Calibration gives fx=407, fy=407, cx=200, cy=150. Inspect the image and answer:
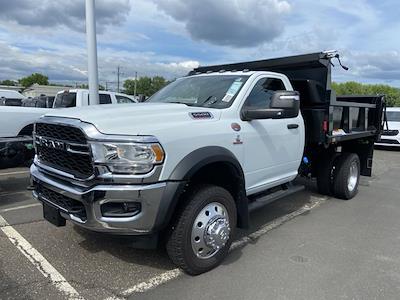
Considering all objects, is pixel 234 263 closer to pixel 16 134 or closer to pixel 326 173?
pixel 326 173

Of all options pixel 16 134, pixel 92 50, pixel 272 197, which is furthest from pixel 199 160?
pixel 92 50

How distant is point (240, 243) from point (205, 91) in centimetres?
186

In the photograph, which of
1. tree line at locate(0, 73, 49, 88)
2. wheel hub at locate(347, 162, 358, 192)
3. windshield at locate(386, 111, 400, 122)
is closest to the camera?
wheel hub at locate(347, 162, 358, 192)

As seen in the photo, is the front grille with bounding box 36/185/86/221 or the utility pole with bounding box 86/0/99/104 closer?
the front grille with bounding box 36/185/86/221

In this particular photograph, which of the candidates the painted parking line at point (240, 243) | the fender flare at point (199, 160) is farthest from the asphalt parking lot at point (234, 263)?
the fender flare at point (199, 160)

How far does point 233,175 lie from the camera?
4266 millimetres

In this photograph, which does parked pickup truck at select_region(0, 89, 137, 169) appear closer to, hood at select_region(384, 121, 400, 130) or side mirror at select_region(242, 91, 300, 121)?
side mirror at select_region(242, 91, 300, 121)

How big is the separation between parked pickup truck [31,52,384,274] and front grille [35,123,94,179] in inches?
0.4

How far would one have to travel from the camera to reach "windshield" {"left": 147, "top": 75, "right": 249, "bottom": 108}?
457 cm

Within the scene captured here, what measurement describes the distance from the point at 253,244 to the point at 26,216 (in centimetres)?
316

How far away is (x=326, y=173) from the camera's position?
7230mm

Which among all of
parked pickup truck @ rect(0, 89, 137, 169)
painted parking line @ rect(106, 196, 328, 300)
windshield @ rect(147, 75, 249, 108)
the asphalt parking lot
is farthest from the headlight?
parked pickup truck @ rect(0, 89, 137, 169)

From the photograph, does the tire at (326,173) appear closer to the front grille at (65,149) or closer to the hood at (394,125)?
the front grille at (65,149)

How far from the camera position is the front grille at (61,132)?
350 cm
